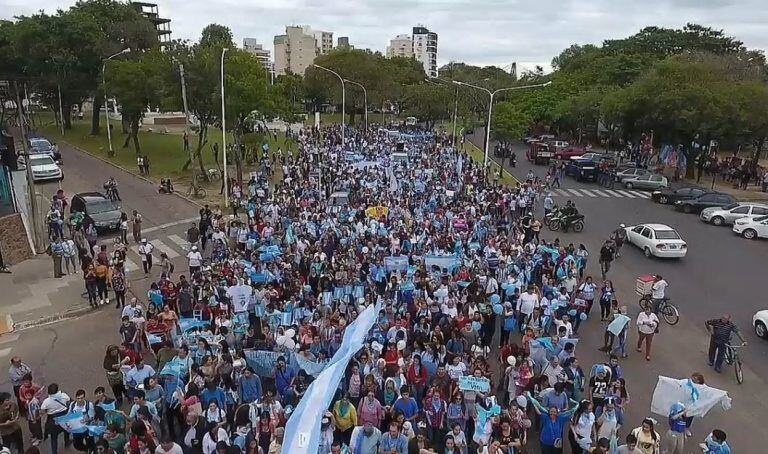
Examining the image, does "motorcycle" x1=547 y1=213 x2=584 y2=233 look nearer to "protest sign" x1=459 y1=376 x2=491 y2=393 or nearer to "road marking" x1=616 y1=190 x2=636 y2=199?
"road marking" x1=616 y1=190 x2=636 y2=199

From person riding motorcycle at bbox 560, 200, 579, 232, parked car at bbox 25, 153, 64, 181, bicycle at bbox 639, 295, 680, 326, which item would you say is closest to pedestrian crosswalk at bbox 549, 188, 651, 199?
person riding motorcycle at bbox 560, 200, 579, 232


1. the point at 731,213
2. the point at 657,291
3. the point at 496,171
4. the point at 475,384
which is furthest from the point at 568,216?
the point at 496,171

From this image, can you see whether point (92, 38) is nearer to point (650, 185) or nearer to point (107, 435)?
point (650, 185)

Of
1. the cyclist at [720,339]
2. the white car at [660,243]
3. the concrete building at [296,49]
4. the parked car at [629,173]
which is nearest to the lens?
the cyclist at [720,339]

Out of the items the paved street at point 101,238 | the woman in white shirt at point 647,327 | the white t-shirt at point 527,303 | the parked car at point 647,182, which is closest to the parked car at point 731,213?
the parked car at point 647,182

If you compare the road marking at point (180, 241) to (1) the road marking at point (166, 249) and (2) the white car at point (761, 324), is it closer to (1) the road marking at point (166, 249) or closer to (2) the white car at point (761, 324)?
(1) the road marking at point (166, 249)

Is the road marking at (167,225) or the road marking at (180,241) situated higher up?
the road marking at (167,225)

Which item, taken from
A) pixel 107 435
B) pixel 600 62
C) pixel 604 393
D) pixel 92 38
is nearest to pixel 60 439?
pixel 107 435
